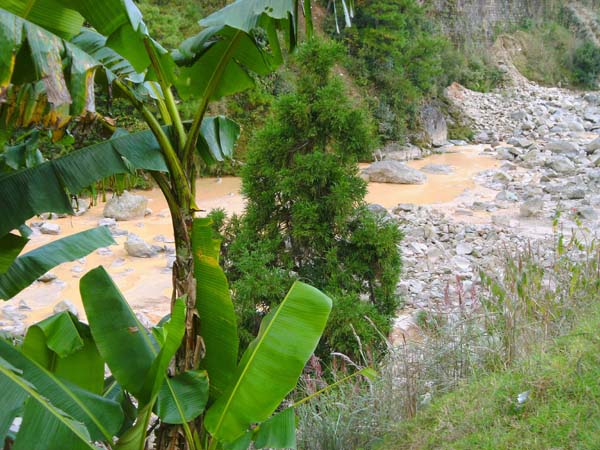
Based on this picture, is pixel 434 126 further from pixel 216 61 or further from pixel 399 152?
pixel 216 61

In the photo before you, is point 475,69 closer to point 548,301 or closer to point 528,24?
point 528,24

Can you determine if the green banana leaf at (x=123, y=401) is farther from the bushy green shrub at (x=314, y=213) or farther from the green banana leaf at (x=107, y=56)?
the bushy green shrub at (x=314, y=213)

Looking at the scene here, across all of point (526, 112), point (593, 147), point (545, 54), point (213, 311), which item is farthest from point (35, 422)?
point (545, 54)

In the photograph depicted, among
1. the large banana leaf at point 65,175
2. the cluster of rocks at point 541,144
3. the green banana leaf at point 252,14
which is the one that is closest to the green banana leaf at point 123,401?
the large banana leaf at point 65,175

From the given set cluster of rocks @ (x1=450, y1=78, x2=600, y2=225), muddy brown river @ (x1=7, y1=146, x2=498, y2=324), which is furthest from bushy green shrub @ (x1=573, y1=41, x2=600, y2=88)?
muddy brown river @ (x1=7, y1=146, x2=498, y2=324)

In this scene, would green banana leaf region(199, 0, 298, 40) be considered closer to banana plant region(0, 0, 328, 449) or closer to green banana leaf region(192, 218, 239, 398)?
banana plant region(0, 0, 328, 449)

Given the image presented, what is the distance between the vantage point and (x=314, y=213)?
5699mm

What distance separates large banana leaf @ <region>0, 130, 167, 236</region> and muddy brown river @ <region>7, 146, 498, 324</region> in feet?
18.0

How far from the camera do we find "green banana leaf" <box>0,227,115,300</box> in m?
3.17

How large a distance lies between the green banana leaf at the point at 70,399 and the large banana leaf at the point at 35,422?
33 centimetres

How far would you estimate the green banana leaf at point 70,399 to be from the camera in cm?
271

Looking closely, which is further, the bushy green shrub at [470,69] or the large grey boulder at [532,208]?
the bushy green shrub at [470,69]

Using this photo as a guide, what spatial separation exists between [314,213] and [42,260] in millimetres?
2859

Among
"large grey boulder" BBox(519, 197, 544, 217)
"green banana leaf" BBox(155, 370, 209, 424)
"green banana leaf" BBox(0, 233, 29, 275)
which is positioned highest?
"green banana leaf" BBox(0, 233, 29, 275)
